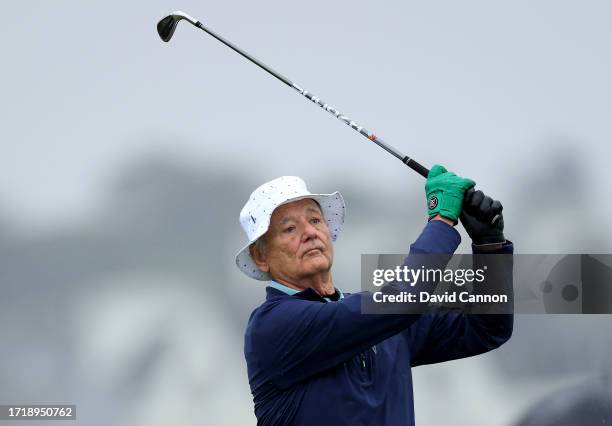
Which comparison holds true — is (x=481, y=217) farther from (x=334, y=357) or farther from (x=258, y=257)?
(x=258, y=257)

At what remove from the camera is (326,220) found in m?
3.03

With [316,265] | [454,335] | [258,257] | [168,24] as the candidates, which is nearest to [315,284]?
[316,265]

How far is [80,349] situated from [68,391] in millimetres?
214

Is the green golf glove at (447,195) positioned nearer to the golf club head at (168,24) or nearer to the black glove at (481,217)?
the black glove at (481,217)

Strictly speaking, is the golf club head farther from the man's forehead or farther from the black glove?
the black glove

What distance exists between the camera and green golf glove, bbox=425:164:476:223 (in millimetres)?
2600

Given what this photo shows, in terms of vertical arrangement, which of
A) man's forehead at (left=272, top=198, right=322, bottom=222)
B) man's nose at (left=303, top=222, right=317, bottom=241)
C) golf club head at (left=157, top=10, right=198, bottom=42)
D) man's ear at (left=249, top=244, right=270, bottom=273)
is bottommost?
man's ear at (left=249, top=244, right=270, bottom=273)

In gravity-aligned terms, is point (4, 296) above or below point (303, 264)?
above

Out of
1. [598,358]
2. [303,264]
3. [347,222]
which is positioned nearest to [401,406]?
[303,264]

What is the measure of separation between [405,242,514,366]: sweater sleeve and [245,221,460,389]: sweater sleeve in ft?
1.15

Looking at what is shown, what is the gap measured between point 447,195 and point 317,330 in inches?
19.1

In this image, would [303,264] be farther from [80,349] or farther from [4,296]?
[4,296]

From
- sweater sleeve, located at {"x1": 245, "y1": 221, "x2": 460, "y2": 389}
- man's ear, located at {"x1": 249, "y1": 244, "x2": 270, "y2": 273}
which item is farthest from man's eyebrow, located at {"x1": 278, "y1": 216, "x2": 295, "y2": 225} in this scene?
sweater sleeve, located at {"x1": 245, "y1": 221, "x2": 460, "y2": 389}

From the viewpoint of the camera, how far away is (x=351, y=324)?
2.58 meters
